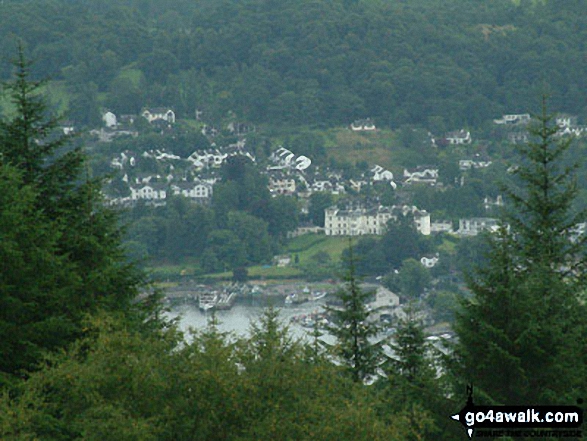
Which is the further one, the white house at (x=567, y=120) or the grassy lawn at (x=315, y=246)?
the white house at (x=567, y=120)

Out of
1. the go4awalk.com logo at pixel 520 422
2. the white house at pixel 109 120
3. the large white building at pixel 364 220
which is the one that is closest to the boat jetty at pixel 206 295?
the large white building at pixel 364 220

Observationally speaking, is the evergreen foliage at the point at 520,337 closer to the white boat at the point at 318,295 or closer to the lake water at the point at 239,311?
the lake water at the point at 239,311

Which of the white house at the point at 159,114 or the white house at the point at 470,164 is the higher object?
the white house at the point at 159,114

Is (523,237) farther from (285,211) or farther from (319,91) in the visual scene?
(319,91)

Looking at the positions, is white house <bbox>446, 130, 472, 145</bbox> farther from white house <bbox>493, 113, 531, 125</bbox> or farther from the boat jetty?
the boat jetty

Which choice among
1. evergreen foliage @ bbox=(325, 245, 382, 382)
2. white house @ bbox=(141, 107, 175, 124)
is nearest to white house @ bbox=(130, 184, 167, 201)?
white house @ bbox=(141, 107, 175, 124)

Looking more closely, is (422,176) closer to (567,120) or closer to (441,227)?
(441,227)

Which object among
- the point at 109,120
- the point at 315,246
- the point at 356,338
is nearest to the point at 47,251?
the point at 356,338
